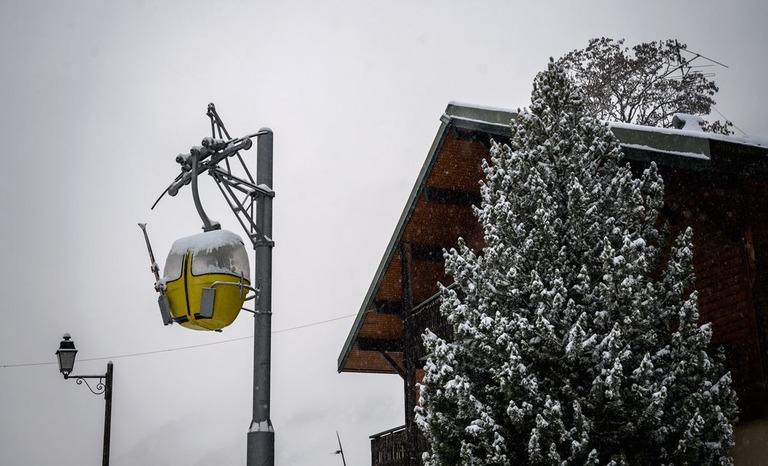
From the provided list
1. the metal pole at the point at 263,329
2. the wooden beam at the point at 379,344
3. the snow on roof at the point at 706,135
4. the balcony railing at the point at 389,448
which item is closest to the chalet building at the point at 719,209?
the snow on roof at the point at 706,135

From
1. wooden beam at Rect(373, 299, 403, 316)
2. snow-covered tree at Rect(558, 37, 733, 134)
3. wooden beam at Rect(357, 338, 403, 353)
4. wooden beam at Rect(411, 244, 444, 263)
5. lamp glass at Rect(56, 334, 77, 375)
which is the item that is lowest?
lamp glass at Rect(56, 334, 77, 375)

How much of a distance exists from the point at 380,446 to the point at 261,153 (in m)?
12.9

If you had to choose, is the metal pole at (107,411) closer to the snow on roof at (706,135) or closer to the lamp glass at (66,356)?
the lamp glass at (66,356)

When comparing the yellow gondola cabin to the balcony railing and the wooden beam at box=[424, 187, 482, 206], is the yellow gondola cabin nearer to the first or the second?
the wooden beam at box=[424, 187, 482, 206]

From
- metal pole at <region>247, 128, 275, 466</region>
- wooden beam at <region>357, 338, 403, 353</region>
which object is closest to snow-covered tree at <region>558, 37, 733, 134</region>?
wooden beam at <region>357, 338, 403, 353</region>

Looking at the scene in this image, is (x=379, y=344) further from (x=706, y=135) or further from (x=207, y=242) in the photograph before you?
(x=207, y=242)

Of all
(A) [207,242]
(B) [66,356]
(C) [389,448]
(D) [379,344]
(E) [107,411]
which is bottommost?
(C) [389,448]

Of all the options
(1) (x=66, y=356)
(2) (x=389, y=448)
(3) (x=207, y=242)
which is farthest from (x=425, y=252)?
(3) (x=207, y=242)

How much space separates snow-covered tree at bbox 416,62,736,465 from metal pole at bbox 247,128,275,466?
11.9 ft

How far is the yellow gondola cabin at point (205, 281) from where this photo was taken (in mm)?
4809

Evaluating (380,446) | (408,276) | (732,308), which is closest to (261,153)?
(732,308)

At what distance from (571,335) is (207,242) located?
420cm

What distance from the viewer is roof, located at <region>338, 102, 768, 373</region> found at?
974 cm

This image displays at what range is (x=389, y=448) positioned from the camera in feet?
54.5
